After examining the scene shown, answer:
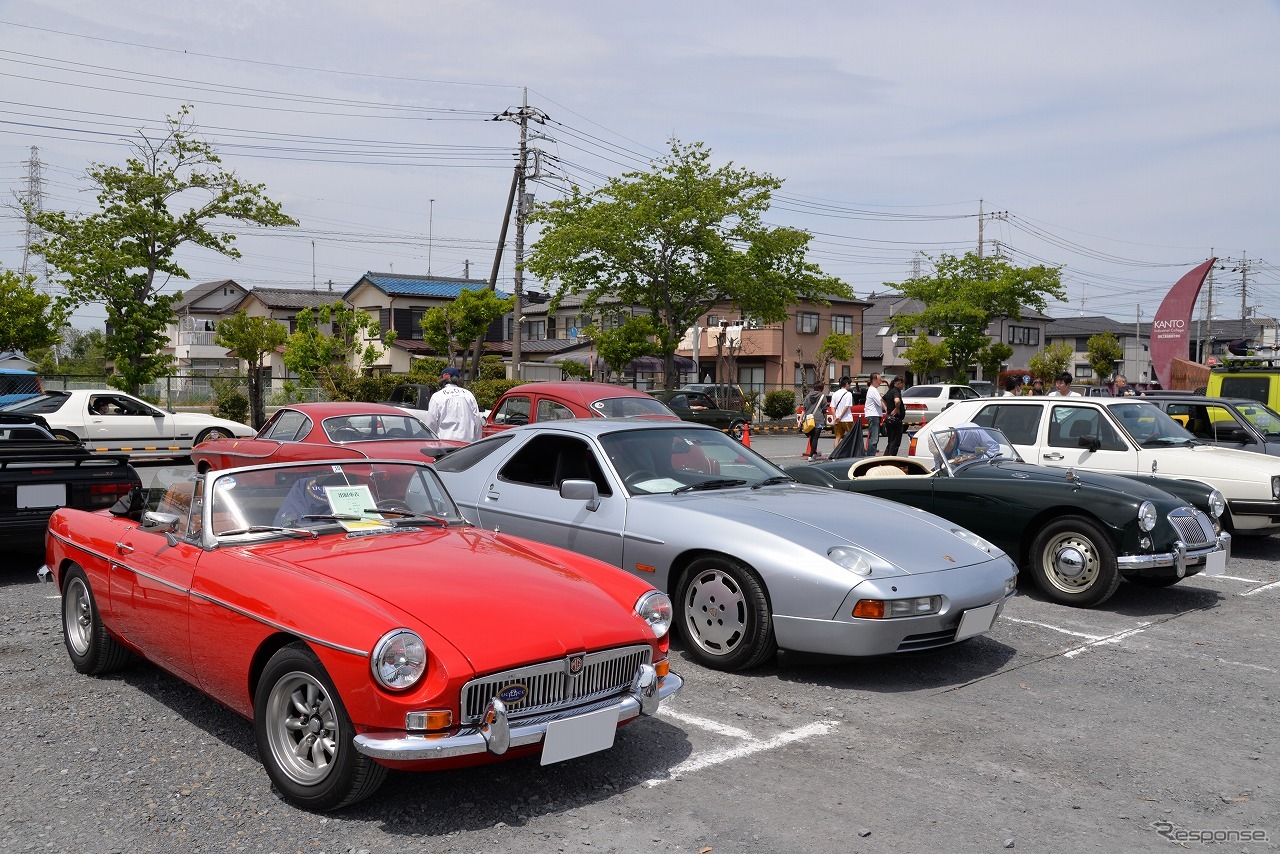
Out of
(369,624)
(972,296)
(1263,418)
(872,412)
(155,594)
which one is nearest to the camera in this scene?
(369,624)

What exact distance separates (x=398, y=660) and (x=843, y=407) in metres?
17.2

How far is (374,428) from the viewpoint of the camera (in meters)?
11.4

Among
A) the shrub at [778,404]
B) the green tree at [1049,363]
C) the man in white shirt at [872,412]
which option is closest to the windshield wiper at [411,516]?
the man in white shirt at [872,412]

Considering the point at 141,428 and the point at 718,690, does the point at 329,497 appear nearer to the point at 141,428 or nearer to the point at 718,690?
the point at 718,690

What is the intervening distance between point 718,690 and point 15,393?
21993 mm

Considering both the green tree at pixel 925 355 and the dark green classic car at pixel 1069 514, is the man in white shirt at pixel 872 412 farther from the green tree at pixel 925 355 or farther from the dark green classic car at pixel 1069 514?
the green tree at pixel 925 355

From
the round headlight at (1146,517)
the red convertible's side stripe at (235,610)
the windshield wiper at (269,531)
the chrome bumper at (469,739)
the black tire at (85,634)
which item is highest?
the windshield wiper at (269,531)

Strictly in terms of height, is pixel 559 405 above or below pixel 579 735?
above

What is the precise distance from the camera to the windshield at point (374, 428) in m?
11.2

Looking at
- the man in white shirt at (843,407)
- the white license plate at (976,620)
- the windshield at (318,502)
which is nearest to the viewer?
the windshield at (318,502)

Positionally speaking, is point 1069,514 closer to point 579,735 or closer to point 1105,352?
point 579,735

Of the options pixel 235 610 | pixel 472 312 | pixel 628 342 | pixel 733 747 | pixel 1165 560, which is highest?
pixel 472 312

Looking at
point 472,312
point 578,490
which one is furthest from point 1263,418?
point 472,312

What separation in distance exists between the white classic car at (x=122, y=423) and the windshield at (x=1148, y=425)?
599 inches
